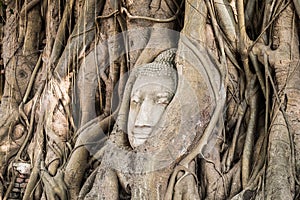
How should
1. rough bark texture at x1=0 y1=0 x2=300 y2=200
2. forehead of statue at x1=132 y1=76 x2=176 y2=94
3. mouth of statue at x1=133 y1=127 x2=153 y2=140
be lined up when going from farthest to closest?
forehead of statue at x1=132 y1=76 x2=176 y2=94
mouth of statue at x1=133 y1=127 x2=153 y2=140
rough bark texture at x1=0 y1=0 x2=300 y2=200

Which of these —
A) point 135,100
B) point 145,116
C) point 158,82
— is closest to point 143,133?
point 145,116

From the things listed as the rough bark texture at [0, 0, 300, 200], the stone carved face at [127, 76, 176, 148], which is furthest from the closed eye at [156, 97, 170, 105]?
the rough bark texture at [0, 0, 300, 200]

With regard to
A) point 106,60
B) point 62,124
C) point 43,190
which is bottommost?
point 43,190

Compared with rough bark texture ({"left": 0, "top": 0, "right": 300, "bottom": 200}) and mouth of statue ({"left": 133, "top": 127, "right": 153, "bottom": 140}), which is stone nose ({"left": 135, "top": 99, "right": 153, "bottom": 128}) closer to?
mouth of statue ({"left": 133, "top": 127, "right": 153, "bottom": 140})

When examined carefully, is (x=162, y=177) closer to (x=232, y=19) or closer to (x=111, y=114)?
(x=111, y=114)

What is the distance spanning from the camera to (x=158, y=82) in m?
5.22

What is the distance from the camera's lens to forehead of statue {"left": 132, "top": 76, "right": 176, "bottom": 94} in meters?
5.21

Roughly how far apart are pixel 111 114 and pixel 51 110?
0.65m

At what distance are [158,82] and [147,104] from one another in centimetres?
18

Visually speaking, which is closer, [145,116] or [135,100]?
[145,116]

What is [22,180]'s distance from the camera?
629cm

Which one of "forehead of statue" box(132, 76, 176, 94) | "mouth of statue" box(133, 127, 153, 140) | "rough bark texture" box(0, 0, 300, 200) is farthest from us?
"forehead of statue" box(132, 76, 176, 94)

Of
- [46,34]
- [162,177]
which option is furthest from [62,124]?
[162,177]

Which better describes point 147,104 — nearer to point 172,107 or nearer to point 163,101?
point 163,101
